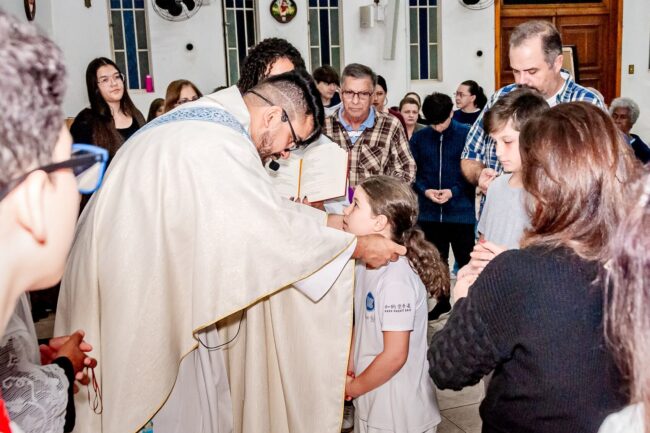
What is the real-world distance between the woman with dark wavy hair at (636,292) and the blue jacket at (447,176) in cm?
366

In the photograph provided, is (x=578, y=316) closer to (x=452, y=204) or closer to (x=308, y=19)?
(x=452, y=204)

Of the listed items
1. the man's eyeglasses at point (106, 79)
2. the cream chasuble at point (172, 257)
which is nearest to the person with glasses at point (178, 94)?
the man's eyeglasses at point (106, 79)

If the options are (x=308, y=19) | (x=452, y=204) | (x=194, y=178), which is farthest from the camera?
(x=308, y=19)

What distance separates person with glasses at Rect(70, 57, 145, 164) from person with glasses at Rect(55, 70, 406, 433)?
7.24 feet

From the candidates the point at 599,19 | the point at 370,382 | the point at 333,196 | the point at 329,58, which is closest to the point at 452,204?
the point at 333,196

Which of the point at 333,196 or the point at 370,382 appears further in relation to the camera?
the point at 333,196

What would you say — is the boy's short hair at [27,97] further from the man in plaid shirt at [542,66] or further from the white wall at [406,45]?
the white wall at [406,45]

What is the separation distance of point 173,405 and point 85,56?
25.3 feet

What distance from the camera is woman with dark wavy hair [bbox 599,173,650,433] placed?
0.89 meters

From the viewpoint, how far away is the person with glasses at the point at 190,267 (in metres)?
1.95

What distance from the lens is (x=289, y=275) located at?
1.97 m

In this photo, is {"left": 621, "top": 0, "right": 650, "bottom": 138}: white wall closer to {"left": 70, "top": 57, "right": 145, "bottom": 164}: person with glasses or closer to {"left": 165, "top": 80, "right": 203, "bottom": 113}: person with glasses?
{"left": 165, "top": 80, "right": 203, "bottom": 113}: person with glasses

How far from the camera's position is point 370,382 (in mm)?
2217

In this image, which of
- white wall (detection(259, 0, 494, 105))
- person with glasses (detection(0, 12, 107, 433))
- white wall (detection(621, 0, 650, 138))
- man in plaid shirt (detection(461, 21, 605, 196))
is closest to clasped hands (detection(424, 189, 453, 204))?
man in plaid shirt (detection(461, 21, 605, 196))
